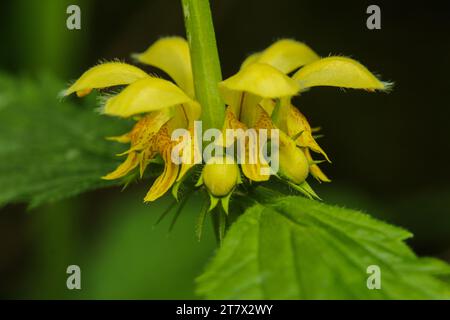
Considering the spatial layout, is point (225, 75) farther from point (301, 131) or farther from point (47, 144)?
point (301, 131)

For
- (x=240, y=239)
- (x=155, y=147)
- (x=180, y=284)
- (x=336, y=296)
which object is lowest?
(x=180, y=284)

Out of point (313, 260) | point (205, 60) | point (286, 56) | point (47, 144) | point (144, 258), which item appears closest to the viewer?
point (313, 260)

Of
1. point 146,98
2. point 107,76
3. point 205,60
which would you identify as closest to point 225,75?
point 107,76

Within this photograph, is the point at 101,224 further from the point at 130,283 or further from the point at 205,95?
the point at 205,95

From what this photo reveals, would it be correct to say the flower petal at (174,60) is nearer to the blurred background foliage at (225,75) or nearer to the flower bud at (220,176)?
the flower bud at (220,176)

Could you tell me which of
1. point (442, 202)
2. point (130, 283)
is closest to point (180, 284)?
point (130, 283)

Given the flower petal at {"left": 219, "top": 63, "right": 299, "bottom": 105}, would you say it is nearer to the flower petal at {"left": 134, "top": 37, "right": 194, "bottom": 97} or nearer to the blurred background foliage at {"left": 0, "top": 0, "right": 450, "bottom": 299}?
the flower petal at {"left": 134, "top": 37, "right": 194, "bottom": 97}

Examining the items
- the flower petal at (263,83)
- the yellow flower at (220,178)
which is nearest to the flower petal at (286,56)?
the flower petal at (263,83)
